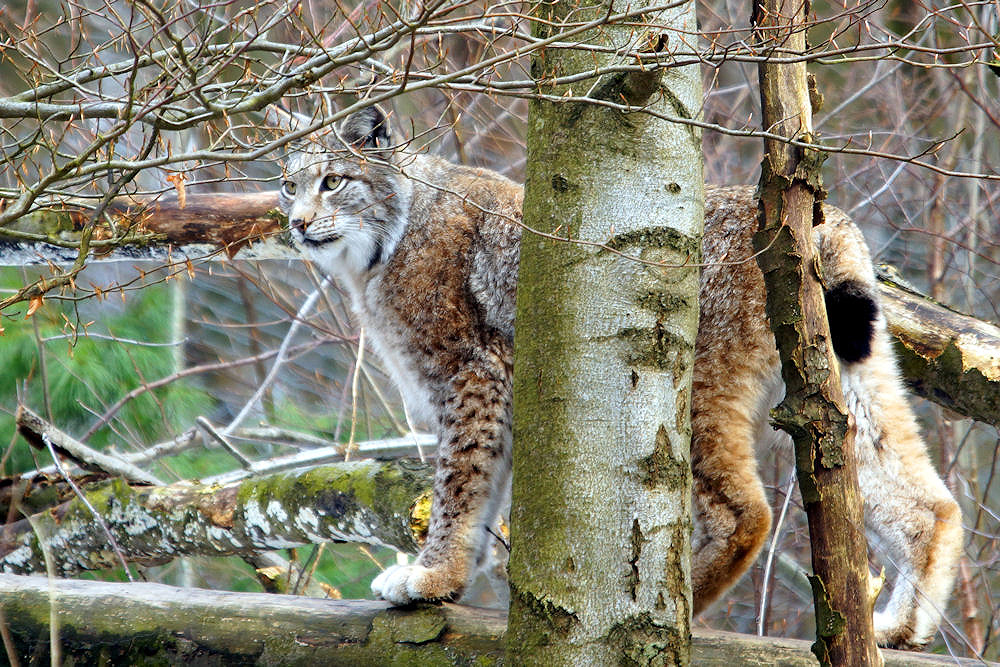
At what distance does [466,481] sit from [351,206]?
57.0 inches

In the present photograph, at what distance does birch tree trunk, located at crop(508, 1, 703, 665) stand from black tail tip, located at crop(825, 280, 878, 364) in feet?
4.15

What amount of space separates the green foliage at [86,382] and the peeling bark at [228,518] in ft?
4.89

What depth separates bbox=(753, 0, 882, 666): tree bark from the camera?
239cm

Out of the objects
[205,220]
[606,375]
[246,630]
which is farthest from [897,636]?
[205,220]

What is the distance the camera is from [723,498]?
3.29m

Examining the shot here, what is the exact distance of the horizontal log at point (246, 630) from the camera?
2.71 metres

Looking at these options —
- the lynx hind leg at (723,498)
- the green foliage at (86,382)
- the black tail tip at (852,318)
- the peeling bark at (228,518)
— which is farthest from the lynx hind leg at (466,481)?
the green foliage at (86,382)

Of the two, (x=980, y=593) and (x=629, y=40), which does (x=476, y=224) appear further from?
(x=980, y=593)

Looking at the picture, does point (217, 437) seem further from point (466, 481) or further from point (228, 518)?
point (466, 481)

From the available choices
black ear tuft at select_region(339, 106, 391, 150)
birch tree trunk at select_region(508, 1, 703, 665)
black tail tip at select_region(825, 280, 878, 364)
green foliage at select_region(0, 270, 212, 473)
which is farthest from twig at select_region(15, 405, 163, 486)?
black tail tip at select_region(825, 280, 878, 364)

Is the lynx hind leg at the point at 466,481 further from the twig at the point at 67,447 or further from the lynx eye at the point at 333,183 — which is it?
the twig at the point at 67,447

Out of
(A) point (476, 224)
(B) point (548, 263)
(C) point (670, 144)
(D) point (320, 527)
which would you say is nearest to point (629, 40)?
(C) point (670, 144)

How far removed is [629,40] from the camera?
229 centimetres

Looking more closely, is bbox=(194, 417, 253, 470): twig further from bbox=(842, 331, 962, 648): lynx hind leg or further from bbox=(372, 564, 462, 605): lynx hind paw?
bbox=(842, 331, 962, 648): lynx hind leg
